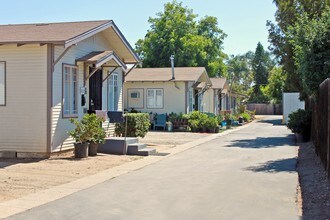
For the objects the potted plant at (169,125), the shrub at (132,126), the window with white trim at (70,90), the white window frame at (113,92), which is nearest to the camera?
the window with white trim at (70,90)

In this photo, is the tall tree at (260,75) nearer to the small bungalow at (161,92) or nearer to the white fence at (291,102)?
the white fence at (291,102)

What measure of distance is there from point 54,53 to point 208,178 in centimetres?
638

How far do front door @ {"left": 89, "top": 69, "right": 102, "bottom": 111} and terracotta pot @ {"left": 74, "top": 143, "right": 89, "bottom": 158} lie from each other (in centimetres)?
318

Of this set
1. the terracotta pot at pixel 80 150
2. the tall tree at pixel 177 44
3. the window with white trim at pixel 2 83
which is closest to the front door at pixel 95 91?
the terracotta pot at pixel 80 150

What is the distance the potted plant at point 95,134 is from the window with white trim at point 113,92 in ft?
14.0

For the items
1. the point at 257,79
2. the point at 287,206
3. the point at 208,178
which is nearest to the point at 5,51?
the point at 208,178

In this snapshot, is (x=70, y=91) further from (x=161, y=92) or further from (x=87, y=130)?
(x=161, y=92)

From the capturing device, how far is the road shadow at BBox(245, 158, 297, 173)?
11664 mm

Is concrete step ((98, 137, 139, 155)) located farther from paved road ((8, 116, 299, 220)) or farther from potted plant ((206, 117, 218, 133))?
potted plant ((206, 117, 218, 133))

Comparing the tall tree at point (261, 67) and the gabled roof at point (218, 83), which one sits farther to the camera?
the tall tree at point (261, 67)

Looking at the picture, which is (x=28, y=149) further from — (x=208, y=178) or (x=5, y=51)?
(x=208, y=178)

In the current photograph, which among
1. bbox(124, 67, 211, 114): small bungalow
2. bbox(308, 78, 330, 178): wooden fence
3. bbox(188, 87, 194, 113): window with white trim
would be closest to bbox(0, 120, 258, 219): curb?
bbox(308, 78, 330, 178): wooden fence

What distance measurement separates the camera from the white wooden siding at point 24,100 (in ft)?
45.0

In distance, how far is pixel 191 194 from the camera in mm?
8539
